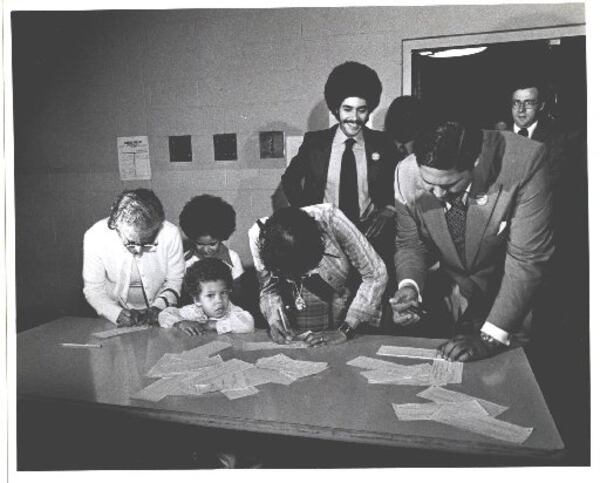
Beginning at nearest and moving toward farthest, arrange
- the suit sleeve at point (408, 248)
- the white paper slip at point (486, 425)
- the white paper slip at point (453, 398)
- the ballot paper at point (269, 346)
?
1. the white paper slip at point (486, 425)
2. the white paper slip at point (453, 398)
3. the ballot paper at point (269, 346)
4. the suit sleeve at point (408, 248)

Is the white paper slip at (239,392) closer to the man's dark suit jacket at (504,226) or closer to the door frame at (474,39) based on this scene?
the man's dark suit jacket at (504,226)

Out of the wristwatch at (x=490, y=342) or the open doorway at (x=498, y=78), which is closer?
the wristwatch at (x=490, y=342)

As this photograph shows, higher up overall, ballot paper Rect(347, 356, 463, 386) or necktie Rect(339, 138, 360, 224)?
necktie Rect(339, 138, 360, 224)

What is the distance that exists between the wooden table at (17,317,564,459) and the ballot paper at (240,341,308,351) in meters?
0.04

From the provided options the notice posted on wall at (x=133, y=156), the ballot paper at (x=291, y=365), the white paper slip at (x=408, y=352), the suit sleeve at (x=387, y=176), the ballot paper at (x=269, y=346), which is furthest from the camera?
the notice posted on wall at (x=133, y=156)

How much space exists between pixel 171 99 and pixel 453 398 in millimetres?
1834

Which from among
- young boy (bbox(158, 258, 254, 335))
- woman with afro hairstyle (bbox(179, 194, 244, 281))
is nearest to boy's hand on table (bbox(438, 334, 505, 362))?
young boy (bbox(158, 258, 254, 335))

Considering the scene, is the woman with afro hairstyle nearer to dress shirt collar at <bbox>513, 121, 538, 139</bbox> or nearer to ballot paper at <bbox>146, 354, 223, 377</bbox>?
ballot paper at <bbox>146, 354, 223, 377</bbox>

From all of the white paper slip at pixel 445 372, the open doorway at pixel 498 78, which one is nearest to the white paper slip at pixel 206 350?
the white paper slip at pixel 445 372

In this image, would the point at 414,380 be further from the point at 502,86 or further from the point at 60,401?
the point at 502,86

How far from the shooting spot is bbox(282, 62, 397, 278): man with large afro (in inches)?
88.5

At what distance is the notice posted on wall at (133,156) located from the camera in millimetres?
2504

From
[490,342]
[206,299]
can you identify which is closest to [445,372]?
[490,342]

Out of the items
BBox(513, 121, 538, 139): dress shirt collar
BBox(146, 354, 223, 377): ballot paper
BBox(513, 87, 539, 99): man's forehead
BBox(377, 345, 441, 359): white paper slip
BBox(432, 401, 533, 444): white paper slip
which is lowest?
BBox(432, 401, 533, 444): white paper slip
